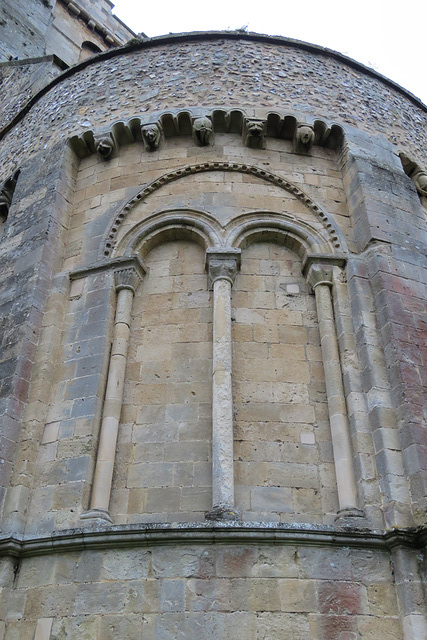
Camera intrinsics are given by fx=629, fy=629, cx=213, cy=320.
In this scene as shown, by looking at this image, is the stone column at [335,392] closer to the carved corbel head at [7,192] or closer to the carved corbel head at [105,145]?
the carved corbel head at [105,145]

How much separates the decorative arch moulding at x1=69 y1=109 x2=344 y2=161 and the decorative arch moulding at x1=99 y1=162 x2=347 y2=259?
1.78 feet

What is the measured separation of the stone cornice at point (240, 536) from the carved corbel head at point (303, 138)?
5.55 meters

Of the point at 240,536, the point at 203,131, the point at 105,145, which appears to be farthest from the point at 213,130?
the point at 240,536

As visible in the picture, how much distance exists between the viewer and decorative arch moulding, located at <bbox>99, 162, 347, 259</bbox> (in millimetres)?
8047

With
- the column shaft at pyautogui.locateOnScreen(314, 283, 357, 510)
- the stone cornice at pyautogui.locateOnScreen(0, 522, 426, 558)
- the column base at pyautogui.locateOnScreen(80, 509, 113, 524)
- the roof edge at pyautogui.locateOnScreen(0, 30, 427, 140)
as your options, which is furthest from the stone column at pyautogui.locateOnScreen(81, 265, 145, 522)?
the roof edge at pyautogui.locateOnScreen(0, 30, 427, 140)

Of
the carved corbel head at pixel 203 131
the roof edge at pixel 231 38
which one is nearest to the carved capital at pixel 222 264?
the carved corbel head at pixel 203 131

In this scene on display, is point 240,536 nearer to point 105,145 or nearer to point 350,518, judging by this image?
point 350,518

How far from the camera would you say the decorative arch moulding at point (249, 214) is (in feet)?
26.4

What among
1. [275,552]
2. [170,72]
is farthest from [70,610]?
[170,72]

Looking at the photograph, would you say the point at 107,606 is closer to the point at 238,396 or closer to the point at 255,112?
the point at 238,396

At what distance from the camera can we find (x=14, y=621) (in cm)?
555

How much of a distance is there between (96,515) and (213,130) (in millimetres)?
5683

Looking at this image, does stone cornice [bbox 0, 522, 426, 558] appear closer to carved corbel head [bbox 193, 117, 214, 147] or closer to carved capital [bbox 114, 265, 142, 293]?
carved capital [bbox 114, 265, 142, 293]

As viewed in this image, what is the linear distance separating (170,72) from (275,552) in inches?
299
